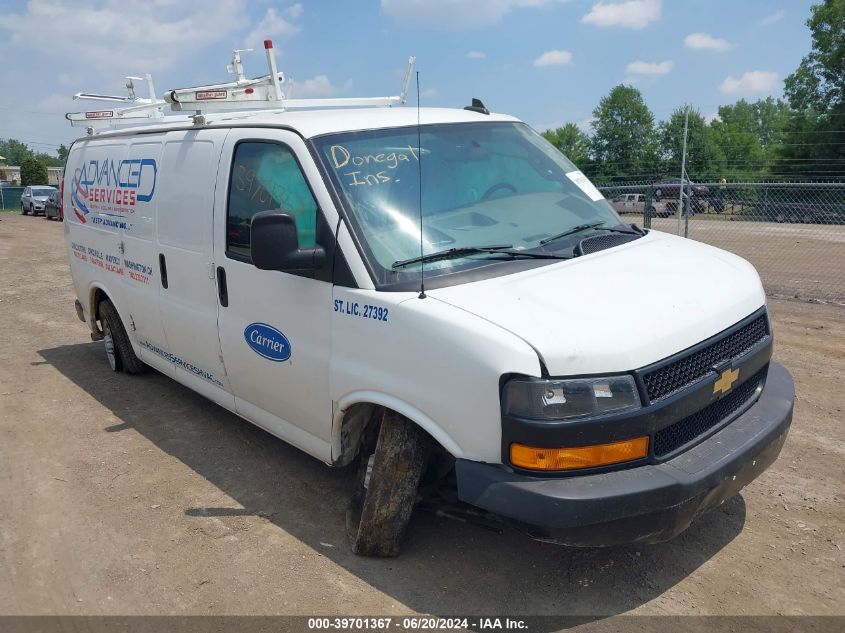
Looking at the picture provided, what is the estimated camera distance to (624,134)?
203ft

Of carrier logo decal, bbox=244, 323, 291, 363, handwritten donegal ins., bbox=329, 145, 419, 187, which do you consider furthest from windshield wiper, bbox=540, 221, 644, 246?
carrier logo decal, bbox=244, 323, 291, 363

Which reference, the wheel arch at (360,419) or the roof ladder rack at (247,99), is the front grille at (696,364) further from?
the roof ladder rack at (247,99)

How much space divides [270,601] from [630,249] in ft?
8.43

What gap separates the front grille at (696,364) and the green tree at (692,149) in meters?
36.6

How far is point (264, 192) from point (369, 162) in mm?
713

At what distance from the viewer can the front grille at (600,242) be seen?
3.75 meters

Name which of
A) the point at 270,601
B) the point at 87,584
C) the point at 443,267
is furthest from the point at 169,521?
the point at 443,267

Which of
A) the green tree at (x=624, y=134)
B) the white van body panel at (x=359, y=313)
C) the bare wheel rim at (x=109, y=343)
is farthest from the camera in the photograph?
the green tree at (x=624, y=134)

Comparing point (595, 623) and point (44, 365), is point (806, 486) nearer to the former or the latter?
point (595, 623)

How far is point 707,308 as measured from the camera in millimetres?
3246

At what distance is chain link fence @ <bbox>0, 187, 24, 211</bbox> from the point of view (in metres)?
45.3

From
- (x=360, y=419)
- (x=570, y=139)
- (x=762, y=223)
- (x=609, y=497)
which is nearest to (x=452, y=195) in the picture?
(x=360, y=419)

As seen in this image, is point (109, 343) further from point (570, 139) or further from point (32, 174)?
point (570, 139)

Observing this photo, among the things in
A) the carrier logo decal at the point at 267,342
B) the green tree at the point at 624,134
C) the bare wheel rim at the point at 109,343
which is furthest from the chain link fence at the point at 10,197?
the carrier logo decal at the point at 267,342
